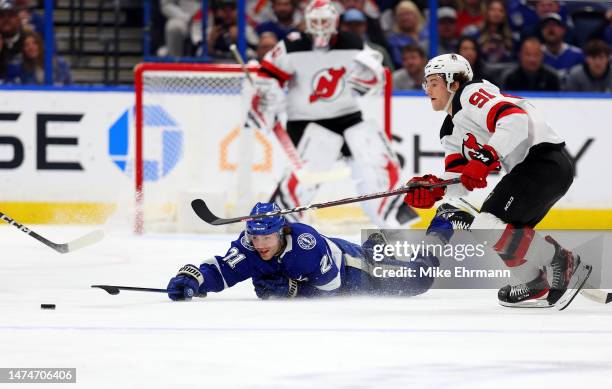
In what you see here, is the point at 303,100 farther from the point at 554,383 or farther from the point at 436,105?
the point at 554,383

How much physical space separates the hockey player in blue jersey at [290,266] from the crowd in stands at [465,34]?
3778 mm

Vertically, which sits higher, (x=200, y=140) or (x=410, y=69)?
(x=410, y=69)

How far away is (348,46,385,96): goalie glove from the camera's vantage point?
25.7 ft

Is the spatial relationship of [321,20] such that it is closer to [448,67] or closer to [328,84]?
[328,84]

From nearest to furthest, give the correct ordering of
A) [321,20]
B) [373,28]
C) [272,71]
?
1. [321,20]
2. [272,71]
3. [373,28]

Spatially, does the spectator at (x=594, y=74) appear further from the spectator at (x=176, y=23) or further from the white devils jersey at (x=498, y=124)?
the white devils jersey at (x=498, y=124)

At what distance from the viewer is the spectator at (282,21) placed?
8.62 meters

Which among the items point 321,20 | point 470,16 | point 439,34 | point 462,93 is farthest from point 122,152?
point 462,93

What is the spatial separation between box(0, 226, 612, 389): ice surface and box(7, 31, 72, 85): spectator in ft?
9.89

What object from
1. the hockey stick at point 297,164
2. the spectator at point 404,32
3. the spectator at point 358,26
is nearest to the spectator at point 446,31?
the spectator at point 404,32

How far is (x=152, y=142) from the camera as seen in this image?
8.12 m

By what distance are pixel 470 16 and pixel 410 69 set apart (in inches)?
23.0

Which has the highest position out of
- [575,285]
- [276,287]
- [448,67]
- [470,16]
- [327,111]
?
[448,67]

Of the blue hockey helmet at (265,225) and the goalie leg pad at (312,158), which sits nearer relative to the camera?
the blue hockey helmet at (265,225)
